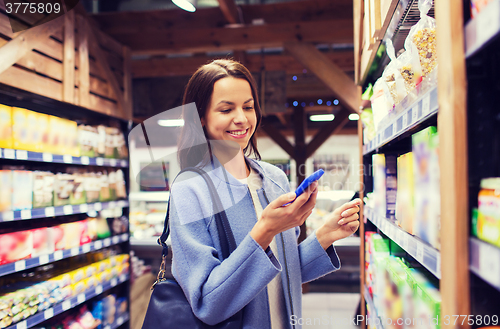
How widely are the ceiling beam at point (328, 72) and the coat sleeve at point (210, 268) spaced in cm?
265

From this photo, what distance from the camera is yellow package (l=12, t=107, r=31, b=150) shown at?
2.06 meters

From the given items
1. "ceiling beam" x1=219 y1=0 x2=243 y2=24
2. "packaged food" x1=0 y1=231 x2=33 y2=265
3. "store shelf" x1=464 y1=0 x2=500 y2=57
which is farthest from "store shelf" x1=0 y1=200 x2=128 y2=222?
"store shelf" x1=464 y1=0 x2=500 y2=57

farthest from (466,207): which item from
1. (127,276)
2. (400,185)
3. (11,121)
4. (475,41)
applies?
(127,276)

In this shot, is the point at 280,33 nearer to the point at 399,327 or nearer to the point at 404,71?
the point at 404,71

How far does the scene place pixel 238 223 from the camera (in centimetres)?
105

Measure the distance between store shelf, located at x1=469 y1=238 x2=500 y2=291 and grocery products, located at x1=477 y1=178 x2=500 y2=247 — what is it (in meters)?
0.02

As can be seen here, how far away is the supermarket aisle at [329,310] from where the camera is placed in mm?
3537

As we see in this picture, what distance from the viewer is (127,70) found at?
3.60 m

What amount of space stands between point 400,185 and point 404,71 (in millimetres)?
389

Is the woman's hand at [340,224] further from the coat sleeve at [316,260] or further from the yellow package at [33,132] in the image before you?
the yellow package at [33,132]

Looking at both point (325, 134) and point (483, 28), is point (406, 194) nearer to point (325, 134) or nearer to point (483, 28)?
point (483, 28)

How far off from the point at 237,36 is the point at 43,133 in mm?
2121

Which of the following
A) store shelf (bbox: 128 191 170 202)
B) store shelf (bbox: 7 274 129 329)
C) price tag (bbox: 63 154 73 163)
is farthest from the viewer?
store shelf (bbox: 128 191 170 202)

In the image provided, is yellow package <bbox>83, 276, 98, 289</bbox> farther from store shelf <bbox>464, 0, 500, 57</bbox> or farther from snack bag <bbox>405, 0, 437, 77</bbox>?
store shelf <bbox>464, 0, 500, 57</bbox>
